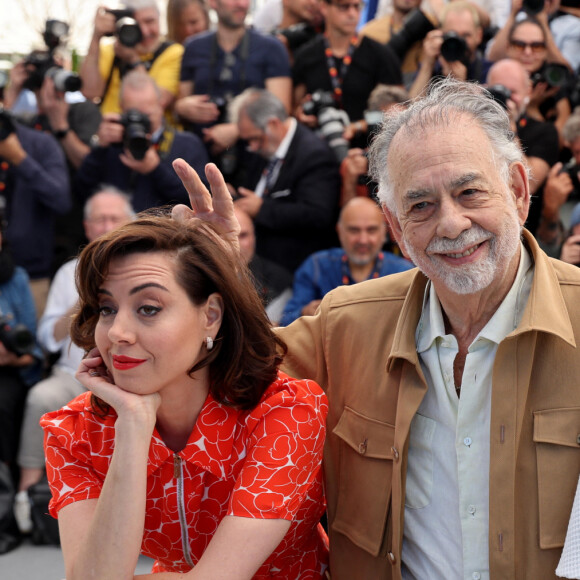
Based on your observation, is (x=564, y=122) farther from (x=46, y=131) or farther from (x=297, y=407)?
(x=297, y=407)

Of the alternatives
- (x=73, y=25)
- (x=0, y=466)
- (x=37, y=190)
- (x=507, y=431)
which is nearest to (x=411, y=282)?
(x=507, y=431)

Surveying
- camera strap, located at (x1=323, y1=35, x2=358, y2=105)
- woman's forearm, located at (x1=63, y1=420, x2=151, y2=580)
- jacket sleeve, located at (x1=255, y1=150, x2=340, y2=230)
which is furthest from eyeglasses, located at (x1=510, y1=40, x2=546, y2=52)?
woman's forearm, located at (x1=63, y1=420, x2=151, y2=580)

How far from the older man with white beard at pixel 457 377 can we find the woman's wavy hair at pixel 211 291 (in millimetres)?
140

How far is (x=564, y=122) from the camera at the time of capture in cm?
580

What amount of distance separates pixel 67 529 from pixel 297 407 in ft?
2.05

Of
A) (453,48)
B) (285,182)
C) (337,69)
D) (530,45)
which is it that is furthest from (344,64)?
(530,45)

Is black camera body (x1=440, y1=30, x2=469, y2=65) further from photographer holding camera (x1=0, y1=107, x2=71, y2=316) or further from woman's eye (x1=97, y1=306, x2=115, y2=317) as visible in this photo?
woman's eye (x1=97, y1=306, x2=115, y2=317)

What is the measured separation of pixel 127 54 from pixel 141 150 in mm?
1220

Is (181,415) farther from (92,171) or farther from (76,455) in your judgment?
(92,171)

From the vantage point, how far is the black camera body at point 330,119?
18.1 feet

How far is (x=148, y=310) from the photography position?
7.06 feet

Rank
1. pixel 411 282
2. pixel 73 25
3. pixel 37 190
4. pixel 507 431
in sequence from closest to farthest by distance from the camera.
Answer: pixel 507 431 < pixel 411 282 < pixel 37 190 < pixel 73 25

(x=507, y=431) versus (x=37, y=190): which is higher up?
(x=507, y=431)

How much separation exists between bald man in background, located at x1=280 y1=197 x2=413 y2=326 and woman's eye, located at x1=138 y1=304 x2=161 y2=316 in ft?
9.05
